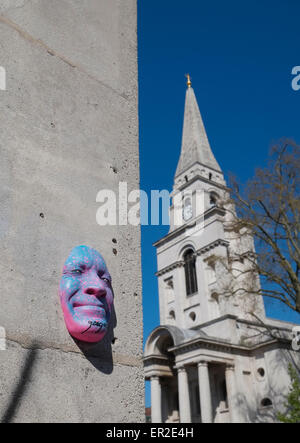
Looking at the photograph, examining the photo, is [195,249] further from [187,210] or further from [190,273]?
[187,210]

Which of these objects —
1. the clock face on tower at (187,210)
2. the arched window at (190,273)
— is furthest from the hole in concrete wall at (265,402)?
the clock face on tower at (187,210)

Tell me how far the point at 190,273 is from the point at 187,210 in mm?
7259

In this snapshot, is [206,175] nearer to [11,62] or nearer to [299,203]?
[299,203]

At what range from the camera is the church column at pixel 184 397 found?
105ft

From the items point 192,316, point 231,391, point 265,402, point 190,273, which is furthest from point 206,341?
point 190,273

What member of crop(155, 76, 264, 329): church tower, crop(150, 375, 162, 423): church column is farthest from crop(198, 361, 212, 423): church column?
crop(155, 76, 264, 329): church tower

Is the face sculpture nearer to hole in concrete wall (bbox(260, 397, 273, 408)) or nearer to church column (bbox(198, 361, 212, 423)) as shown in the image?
church column (bbox(198, 361, 212, 423))

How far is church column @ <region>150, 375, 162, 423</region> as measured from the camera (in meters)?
34.3

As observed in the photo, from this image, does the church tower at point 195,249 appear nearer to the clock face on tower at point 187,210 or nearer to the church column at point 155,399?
the clock face on tower at point 187,210

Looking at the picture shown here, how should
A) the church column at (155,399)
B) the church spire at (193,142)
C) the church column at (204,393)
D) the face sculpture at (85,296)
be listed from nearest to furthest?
1. the face sculpture at (85,296)
2. the church column at (204,393)
3. the church column at (155,399)
4. the church spire at (193,142)

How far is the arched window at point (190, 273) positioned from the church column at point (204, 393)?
30.6 ft

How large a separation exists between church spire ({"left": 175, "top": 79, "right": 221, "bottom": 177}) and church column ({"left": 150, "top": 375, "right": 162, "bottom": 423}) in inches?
908

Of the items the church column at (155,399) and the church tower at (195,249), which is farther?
the church tower at (195,249)
